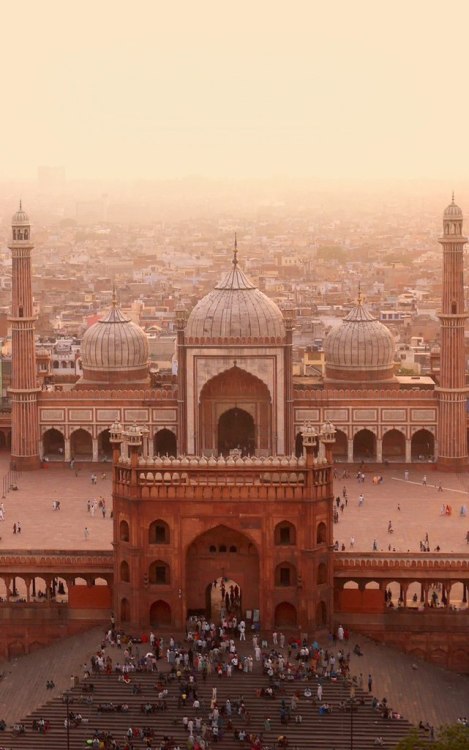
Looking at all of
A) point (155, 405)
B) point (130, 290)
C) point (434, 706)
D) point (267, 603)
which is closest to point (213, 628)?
point (267, 603)

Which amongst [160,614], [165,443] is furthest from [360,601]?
[165,443]

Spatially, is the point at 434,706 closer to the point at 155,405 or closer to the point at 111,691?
the point at 111,691

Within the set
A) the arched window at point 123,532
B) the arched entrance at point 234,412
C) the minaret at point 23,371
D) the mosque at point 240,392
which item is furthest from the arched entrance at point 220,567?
the minaret at point 23,371

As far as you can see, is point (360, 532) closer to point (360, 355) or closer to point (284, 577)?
point (284, 577)

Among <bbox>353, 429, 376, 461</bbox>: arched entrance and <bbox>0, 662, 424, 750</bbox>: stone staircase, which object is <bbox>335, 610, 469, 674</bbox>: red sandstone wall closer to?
<bbox>0, 662, 424, 750</bbox>: stone staircase

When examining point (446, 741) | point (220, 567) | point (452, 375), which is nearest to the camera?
point (446, 741)

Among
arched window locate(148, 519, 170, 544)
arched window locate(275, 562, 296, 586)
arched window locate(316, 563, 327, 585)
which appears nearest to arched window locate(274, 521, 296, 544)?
arched window locate(275, 562, 296, 586)

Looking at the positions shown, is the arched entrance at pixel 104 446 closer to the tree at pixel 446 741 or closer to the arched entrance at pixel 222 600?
the arched entrance at pixel 222 600
